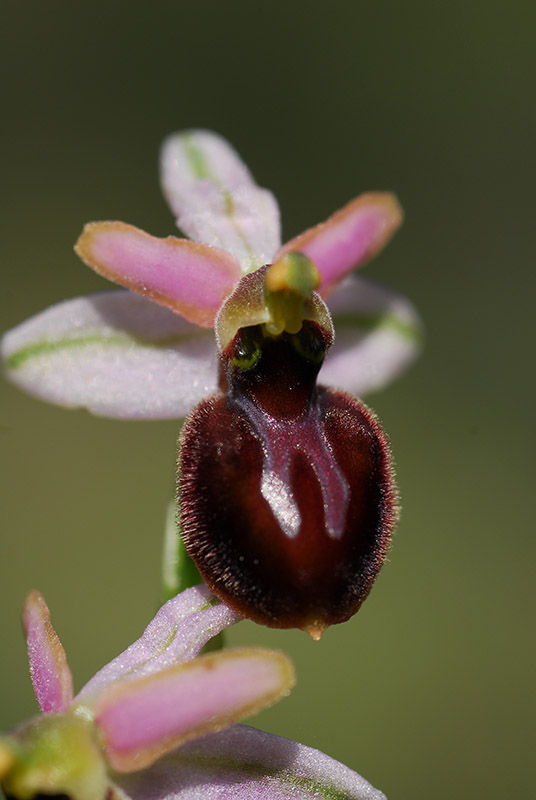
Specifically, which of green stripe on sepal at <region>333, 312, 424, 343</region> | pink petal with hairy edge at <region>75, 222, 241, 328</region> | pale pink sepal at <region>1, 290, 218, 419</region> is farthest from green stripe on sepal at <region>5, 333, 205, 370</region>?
green stripe on sepal at <region>333, 312, 424, 343</region>

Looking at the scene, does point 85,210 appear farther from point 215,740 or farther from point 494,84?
point 215,740

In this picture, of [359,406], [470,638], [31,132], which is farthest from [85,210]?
[359,406]

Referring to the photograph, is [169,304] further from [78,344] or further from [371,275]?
[371,275]

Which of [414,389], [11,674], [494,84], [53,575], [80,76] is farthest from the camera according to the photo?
[494,84]

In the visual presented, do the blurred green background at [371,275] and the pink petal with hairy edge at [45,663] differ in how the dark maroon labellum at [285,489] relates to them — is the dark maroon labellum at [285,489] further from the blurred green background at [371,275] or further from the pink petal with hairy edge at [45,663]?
the blurred green background at [371,275]

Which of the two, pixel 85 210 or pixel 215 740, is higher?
pixel 85 210

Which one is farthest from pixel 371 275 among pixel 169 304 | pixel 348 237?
pixel 169 304

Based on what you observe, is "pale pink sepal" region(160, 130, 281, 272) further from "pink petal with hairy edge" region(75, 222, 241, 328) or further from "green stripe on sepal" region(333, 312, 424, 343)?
"green stripe on sepal" region(333, 312, 424, 343)
